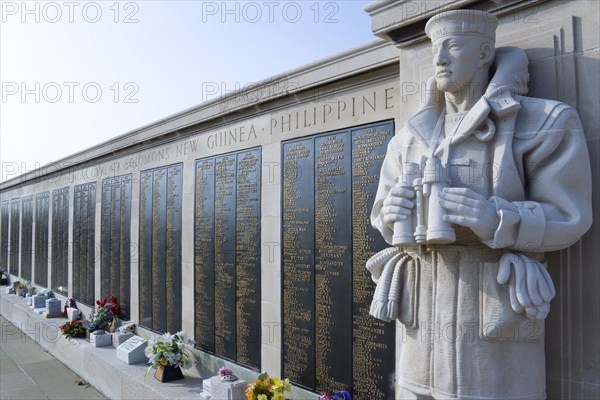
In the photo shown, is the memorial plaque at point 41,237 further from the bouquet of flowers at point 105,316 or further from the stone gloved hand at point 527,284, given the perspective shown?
the stone gloved hand at point 527,284

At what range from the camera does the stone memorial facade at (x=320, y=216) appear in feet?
9.96

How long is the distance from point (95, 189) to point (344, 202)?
8.27m

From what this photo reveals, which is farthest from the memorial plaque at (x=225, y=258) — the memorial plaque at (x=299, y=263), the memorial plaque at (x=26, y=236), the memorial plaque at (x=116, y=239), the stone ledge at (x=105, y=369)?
the memorial plaque at (x=26, y=236)

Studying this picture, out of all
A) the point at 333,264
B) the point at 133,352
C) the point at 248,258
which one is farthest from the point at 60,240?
the point at 333,264

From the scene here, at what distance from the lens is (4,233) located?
21.0 m

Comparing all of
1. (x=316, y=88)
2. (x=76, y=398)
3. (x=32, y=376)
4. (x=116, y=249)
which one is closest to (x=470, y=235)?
(x=316, y=88)

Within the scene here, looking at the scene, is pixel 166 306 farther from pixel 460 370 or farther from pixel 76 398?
pixel 460 370

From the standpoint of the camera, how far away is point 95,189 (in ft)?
37.5

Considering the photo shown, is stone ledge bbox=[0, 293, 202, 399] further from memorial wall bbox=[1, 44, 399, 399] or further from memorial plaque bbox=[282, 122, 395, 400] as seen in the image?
memorial plaque bbox=[282, 122, 395, 400]

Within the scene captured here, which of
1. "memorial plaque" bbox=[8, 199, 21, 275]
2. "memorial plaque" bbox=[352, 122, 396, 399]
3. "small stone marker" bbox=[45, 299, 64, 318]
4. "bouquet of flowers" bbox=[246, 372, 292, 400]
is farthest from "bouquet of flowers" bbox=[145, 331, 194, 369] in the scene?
"memorial plaque" bbox=[8, 199, 21, 275]

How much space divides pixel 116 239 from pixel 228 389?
18.5ft

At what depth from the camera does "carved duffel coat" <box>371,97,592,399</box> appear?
8.83 ft

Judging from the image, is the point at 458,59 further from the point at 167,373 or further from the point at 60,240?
the point at 60,240

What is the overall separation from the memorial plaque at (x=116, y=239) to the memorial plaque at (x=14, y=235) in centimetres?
996
